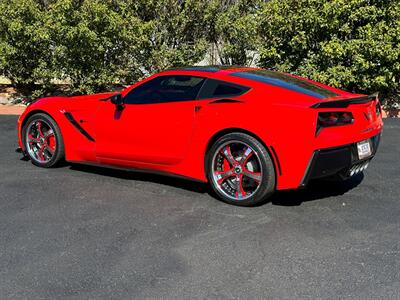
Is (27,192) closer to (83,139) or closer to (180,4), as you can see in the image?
(83,139)

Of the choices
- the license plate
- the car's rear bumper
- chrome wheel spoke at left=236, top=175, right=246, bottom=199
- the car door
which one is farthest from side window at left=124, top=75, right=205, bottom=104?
A: the license plate

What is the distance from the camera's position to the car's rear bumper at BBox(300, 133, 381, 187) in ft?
13.9

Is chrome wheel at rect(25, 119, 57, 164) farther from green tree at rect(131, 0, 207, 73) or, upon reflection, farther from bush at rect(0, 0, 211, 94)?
Result: green tree at rect(131, 0, 207, 73)

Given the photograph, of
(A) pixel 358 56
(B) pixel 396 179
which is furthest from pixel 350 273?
(A) pixel 358 56

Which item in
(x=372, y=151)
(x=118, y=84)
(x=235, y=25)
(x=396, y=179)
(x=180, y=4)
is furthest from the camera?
(x=118, y=84)

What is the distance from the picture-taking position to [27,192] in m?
5.17

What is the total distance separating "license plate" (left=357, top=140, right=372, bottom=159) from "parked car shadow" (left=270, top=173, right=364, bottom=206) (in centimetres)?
47

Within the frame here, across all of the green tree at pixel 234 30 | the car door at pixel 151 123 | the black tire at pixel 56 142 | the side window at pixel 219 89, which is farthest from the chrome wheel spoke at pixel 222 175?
the green tree at pixel 234 30

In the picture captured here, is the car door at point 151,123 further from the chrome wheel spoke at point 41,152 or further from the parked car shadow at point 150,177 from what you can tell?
the chrome wheel spoke at point 41,152

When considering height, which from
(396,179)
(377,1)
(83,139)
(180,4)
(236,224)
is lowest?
(396,179)

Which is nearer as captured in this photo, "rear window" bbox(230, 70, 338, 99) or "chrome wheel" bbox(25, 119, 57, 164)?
"rear window" bbox(230, 70, 338, 99)

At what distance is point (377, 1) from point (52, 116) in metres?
7.72

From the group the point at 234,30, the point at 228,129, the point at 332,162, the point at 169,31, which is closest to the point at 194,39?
the point at 169,31

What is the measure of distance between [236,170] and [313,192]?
1.04 metres
